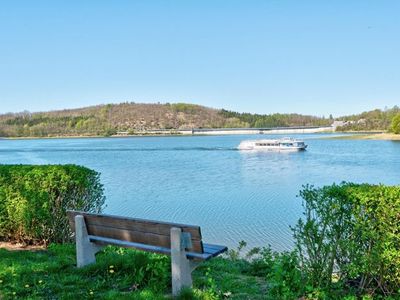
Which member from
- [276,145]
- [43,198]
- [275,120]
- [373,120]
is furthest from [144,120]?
[43,198]

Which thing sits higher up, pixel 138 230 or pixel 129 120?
pixel 129 120

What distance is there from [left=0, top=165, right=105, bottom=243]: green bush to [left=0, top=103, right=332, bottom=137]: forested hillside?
148 m

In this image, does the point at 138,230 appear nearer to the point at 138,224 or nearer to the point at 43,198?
the point at 138,224

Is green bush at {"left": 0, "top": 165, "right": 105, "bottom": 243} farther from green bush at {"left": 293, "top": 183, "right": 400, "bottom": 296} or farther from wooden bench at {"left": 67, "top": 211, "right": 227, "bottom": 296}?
green bush at {"left": 293, "top": 183, "right": 400, "bottom": 296}

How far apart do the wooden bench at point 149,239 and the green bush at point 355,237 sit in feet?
3.39

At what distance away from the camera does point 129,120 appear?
170625mm

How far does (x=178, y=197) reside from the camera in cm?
1861

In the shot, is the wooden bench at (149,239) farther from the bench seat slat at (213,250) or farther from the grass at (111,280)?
the grass at (111,280)

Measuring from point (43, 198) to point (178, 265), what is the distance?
10.6 ft

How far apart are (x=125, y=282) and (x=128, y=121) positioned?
16806cm

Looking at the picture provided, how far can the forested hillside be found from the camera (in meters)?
152

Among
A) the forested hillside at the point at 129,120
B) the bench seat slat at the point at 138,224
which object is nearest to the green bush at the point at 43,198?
the bench seat slat at the point at 138,224

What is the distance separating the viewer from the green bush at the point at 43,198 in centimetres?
639

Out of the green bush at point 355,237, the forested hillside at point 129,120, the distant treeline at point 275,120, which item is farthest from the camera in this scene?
the distant treeline at point 275,120
